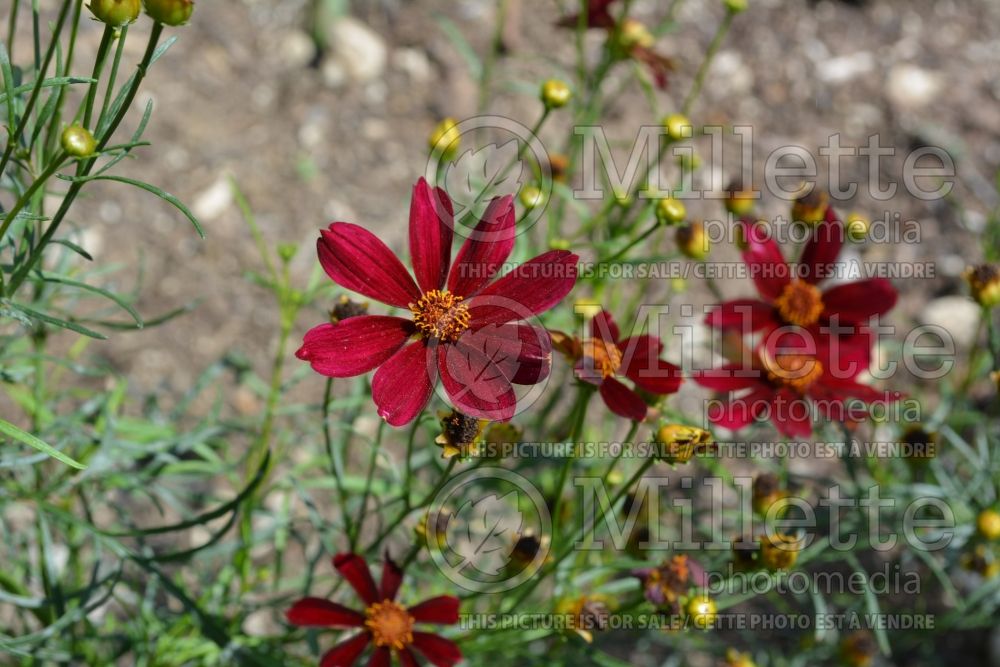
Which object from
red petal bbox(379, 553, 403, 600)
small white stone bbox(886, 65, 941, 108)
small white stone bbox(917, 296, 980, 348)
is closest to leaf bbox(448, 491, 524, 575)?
red petal bbox(379, 553, 403, 600)

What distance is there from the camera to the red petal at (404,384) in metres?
0.88

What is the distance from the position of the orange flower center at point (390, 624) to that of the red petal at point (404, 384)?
0.33m

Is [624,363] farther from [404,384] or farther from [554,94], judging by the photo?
[554,94]

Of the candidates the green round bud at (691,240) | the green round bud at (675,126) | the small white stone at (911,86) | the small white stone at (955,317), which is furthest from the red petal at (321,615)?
the small white stone at (911,86)

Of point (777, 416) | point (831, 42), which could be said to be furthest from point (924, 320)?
point (777, 416)

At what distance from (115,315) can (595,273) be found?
112 cm

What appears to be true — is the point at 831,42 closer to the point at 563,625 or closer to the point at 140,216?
the point at 140,216

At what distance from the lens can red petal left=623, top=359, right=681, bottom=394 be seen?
1.04 meters

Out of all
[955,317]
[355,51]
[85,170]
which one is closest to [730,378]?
[85,170]

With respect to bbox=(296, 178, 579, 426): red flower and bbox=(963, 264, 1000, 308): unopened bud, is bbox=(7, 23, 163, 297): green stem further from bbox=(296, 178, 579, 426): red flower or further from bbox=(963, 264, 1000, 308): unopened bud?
bbox=(963, 264, 1000, 308): unopened bud

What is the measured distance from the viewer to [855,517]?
1.41 meters

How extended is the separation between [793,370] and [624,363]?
0.36 meters

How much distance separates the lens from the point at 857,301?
1.38 m

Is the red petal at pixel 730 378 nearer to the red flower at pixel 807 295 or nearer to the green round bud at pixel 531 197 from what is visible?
the red flower at pixel 807 295
